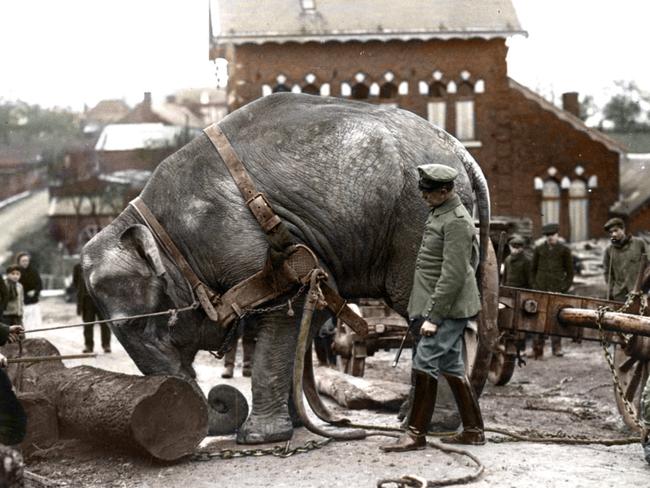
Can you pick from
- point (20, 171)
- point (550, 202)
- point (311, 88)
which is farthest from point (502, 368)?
point (20, 171)

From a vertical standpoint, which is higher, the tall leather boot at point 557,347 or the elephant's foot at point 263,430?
the elephant's foot at point 263,430

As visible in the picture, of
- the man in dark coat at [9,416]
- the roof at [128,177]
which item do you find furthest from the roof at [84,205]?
the man in dark coat at [9,416]

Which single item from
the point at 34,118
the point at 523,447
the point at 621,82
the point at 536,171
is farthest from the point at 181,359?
the point at 621,82

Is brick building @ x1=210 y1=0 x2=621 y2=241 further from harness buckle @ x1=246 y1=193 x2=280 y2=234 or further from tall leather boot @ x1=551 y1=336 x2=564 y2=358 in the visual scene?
harness buckle @ x1=246 y1=193 x2=280 y2=234

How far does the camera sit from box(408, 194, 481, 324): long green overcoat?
262 inches

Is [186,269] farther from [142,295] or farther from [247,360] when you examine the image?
[247,360]

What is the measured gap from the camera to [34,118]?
96.2 feet

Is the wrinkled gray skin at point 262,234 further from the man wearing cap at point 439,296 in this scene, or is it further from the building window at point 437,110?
the building window at point 437,110

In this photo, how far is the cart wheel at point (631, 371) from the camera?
318 inches

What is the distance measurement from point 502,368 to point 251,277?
485 centimetres

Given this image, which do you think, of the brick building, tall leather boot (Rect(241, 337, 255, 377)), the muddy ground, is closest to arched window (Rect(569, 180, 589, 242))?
the brick building

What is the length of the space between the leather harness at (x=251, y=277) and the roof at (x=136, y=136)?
2043 cm

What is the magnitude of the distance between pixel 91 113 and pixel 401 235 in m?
23.6

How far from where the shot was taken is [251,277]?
24.2 feet
